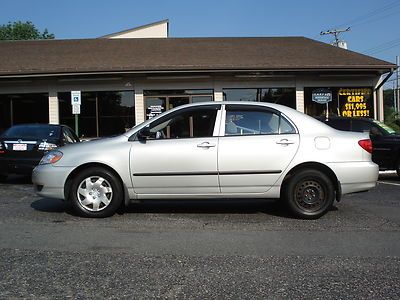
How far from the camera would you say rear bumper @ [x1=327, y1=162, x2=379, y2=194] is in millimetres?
6676

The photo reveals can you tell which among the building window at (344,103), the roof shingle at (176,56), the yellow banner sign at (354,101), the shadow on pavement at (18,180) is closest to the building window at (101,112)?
the roof shingle at (176,56)

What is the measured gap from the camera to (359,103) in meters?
20.1

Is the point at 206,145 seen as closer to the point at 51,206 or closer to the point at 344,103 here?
the point at 51,206

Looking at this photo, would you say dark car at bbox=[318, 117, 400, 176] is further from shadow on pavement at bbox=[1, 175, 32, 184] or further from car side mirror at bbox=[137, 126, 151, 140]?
shadow on pavement at bbox=[1, 175, 32, 184]

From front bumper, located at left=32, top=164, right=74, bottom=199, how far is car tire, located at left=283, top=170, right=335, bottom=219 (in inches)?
120

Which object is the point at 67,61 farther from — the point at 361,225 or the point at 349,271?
the point at 349,271

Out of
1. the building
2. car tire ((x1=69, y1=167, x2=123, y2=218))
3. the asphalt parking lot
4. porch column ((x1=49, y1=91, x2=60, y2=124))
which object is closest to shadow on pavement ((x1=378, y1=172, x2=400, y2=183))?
the asphalt parking lot

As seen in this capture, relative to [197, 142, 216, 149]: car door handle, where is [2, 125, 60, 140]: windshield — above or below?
above

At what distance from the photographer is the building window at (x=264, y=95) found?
19438mm

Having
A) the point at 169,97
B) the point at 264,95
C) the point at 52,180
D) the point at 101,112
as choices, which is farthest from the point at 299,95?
the point at 52,180

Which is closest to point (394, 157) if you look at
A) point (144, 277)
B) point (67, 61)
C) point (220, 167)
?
point (220, 167)

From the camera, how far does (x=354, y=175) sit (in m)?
6.70

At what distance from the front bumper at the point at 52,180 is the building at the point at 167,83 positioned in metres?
11.7

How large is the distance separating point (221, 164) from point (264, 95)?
1340cm
